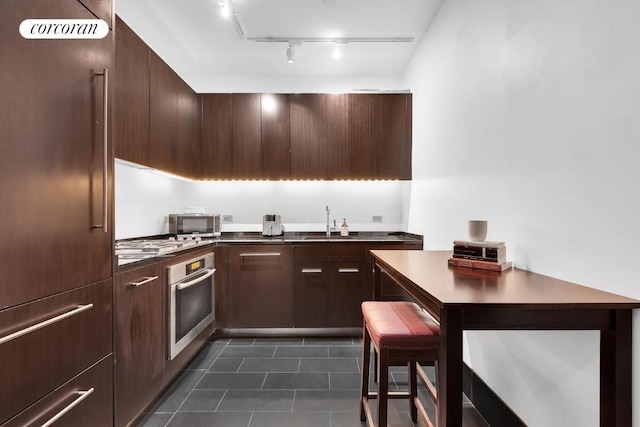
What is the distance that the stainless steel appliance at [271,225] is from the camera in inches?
142

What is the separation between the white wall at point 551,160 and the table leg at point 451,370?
57cm

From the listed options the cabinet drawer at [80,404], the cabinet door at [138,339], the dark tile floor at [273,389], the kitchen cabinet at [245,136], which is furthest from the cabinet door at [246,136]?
the cabinet drawer at [80,404]

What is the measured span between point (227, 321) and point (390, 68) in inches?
131

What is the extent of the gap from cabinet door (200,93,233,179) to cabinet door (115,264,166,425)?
1.71 metres

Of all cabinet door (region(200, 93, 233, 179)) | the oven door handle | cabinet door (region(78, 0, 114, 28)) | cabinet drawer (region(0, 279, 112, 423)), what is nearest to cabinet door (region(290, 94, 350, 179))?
cabinet door (region(200, 93, 233, 179))

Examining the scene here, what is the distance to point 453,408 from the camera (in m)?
0.94

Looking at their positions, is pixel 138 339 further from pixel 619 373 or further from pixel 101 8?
pixel 619 373

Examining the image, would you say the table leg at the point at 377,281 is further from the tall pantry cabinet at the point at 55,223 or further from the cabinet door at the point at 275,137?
the cabinet door at the point at 275,137

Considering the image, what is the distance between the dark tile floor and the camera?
1.91 meters

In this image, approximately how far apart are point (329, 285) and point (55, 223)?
2357mm

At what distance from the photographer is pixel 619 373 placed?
976mm

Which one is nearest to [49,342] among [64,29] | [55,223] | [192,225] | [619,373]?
[55,223]

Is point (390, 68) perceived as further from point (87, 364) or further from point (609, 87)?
point (87, 364)

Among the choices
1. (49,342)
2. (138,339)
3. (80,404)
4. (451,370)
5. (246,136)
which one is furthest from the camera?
(246,136)
